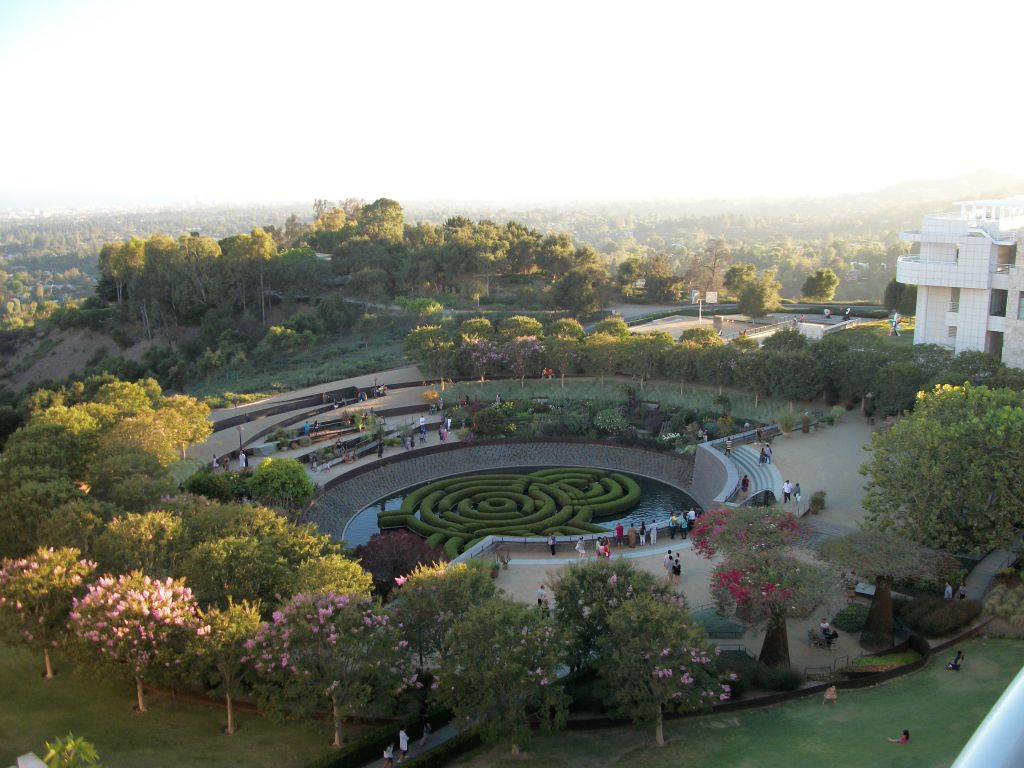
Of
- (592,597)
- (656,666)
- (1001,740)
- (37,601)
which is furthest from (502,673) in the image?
(1001,740)

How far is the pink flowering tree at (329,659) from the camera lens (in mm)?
17625

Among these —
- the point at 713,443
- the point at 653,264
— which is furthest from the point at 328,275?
the point at 713,443

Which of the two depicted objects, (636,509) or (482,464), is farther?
(482,464)

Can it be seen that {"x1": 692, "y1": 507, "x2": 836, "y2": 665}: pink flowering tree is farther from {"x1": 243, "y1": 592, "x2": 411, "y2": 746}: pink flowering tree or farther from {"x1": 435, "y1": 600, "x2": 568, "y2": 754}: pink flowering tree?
{"x1": 243, "y1": 592, "x2": 411, "y2": 746}: pink flowering tree

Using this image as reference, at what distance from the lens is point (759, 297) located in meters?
58.6

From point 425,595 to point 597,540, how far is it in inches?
403

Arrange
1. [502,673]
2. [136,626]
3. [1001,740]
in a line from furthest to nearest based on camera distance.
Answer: [136,626]
[502,673]
[1001,740]

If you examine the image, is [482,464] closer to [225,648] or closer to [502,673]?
[225,648]

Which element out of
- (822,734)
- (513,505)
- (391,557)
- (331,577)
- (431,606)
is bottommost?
(513,505)

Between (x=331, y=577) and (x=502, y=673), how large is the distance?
206 inches

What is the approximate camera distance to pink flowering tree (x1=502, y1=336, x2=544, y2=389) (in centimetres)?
4647

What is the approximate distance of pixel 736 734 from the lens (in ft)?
59.6

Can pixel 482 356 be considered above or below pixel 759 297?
below

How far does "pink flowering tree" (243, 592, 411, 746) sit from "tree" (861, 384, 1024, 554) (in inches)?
539
